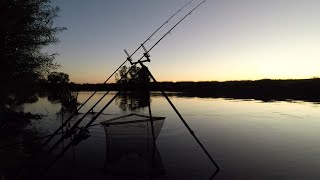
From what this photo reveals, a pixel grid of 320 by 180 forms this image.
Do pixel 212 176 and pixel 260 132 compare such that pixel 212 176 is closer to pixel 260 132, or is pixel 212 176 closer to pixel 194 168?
pixel 194 168

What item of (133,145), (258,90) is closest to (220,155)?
(133,145)

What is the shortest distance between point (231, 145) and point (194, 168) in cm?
848

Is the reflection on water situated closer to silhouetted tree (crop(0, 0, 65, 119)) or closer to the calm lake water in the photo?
the calm lake water

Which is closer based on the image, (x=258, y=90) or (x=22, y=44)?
(x=22, y=44)

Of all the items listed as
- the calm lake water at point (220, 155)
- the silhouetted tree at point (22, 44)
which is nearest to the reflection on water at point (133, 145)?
the calm lake water at point (220, 155)

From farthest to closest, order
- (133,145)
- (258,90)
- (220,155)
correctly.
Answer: (258,90), (220,155), (133,145)

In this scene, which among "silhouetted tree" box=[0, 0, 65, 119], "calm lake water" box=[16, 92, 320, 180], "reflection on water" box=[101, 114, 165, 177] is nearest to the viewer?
"reflection on water" box=[101, 114, 165, 177]

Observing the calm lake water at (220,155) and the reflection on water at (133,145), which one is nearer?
the reflection on water at (133,145)

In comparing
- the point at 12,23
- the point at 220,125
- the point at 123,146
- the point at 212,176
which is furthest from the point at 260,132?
the point at 12,23

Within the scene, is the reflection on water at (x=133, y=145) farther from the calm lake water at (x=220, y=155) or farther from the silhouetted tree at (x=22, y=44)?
the silhouetted tree at (x=22, y=44)

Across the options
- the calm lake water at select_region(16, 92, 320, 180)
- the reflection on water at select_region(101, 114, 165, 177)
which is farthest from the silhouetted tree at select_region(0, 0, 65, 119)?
the reflection on water at select_region(101, 114, 165, 177)

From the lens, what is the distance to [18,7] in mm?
27828

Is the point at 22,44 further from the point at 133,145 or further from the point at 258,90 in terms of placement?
the point at 258,90

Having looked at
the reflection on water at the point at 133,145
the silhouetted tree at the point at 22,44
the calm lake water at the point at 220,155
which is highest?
the silhouetted tree at the point at 22,44
